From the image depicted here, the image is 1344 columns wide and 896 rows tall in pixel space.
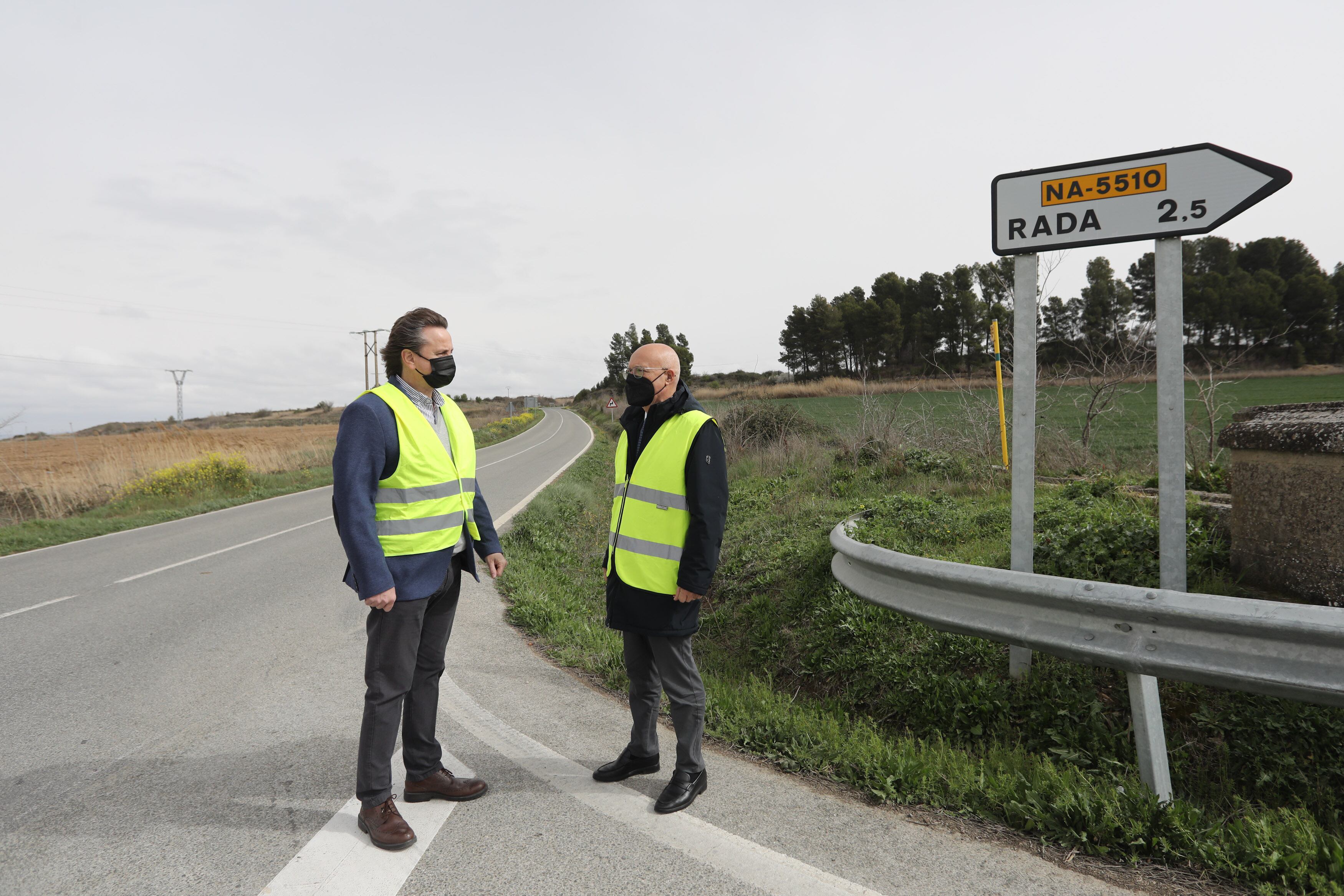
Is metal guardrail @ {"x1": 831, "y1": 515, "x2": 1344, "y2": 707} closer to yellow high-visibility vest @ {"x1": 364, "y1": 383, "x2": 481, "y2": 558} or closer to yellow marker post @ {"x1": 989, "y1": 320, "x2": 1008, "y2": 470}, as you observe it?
yellow high-visibility vest @ {"x1": 364, "y1": 383, "x2": 481, "y2": 558}

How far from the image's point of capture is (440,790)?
3070 millimetres

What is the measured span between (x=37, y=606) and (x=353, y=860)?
20.6ft

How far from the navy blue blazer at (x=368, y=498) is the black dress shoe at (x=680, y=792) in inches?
50.0

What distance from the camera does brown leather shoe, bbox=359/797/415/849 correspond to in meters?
2.69

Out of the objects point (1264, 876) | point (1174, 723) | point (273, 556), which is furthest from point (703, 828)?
point (273, 556)

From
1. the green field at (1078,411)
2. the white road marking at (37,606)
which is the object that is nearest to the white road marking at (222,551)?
the white road marking at (37,606)

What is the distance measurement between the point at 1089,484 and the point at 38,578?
10.9 meters

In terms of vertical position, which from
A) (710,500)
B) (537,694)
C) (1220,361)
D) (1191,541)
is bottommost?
(537,694)

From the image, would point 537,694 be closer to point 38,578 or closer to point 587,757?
point 587,757

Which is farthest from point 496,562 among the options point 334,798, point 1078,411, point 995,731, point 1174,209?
point 1078,411

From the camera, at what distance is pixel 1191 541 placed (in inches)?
176

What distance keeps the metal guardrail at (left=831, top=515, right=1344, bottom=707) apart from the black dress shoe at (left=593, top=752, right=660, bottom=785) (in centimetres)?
149

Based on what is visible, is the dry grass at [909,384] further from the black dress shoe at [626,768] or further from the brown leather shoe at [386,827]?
the brown leather shoe at [386,827]

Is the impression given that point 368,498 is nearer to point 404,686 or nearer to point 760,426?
point 404,686
